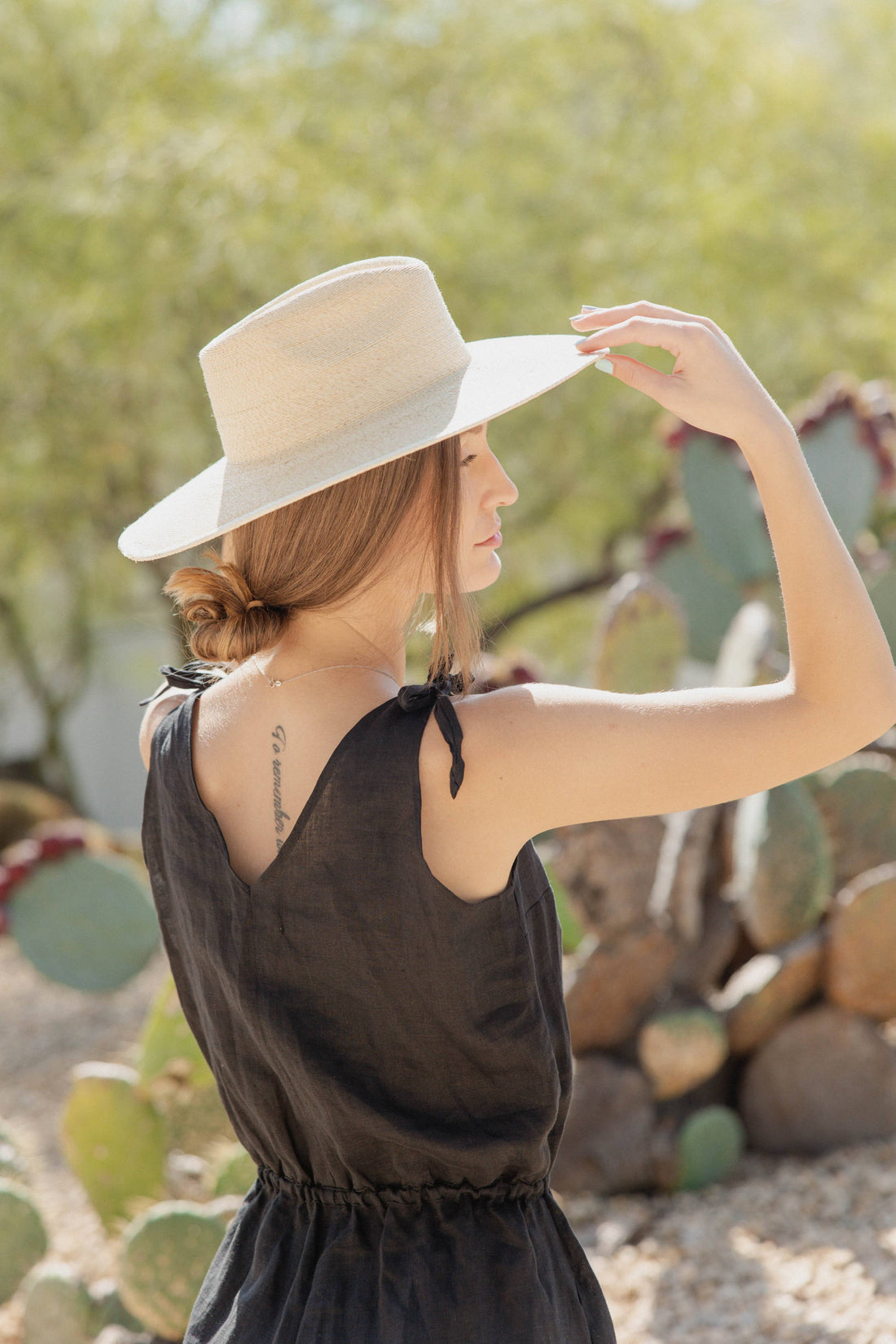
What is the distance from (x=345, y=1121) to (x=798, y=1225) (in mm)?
1741

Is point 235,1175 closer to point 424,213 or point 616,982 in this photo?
point 616,982

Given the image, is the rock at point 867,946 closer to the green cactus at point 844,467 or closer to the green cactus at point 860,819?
the green cactus at point 860,819

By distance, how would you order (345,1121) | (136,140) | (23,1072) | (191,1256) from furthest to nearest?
1. (136,140)
2. (23,1072)
3. (191,1256)
4. (345,1121)

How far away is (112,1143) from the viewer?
7.91 ft

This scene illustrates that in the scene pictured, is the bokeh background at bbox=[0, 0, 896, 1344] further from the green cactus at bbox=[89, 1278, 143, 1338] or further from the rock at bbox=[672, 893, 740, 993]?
the green cactus at bbox=[89, 1278, 143, 1338]

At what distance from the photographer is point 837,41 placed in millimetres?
7934

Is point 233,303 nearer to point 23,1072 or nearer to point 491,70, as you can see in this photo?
point 491,70

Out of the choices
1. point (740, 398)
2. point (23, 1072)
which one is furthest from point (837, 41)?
point (740, 398)

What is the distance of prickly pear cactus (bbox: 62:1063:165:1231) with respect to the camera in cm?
241

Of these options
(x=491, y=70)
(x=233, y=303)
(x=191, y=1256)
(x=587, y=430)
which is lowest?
(x=191, y=1256)

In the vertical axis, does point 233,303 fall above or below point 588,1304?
above

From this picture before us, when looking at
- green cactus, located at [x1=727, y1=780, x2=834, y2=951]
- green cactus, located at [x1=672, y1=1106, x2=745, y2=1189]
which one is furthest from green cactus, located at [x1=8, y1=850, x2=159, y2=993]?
green cactus, located at [x1=727, y1=780, x2=834, y2=951]

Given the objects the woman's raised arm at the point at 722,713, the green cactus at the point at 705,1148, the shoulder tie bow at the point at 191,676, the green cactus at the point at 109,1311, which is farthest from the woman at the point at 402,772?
the green cactus at the point at 705,1148

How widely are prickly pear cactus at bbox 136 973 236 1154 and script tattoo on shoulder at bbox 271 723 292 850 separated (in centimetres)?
155
